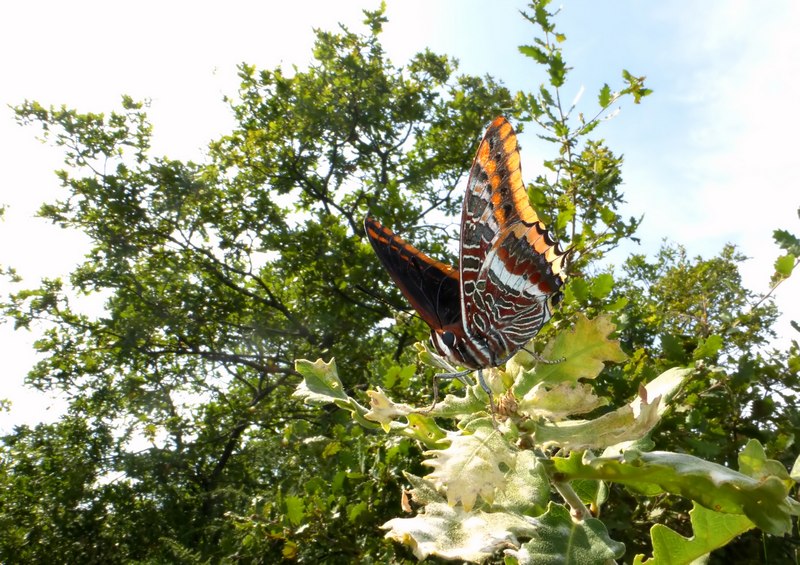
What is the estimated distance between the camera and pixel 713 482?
83 cm

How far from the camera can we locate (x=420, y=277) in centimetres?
184

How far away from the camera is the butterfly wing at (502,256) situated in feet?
5.39

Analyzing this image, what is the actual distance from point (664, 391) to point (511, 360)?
400 millimetres

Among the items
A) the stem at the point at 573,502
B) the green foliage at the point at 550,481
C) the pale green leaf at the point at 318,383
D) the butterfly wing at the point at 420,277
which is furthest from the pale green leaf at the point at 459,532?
the butterfly wing at the point at 420,277

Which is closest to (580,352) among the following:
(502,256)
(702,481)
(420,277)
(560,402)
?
(560,402)

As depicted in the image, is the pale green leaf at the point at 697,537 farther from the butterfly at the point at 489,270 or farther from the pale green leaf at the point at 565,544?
the butterfly at the point at 489,270

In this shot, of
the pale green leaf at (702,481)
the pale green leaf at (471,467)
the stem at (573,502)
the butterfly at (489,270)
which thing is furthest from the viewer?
the butterfly at (489,270)

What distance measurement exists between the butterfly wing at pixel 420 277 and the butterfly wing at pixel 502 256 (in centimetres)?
10

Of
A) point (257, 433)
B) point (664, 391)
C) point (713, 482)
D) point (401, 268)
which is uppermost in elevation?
point (257, 433)

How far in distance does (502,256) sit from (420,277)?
28 cm

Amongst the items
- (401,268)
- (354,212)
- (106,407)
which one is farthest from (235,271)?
(401,268)

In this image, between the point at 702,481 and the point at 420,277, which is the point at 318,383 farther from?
the point at 702,481

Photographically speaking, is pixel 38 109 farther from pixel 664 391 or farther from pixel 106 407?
pixel 664 391

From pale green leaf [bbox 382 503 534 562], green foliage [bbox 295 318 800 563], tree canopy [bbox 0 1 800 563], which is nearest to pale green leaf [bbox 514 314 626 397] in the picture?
green foliage [bbox 295 318 800 563]
